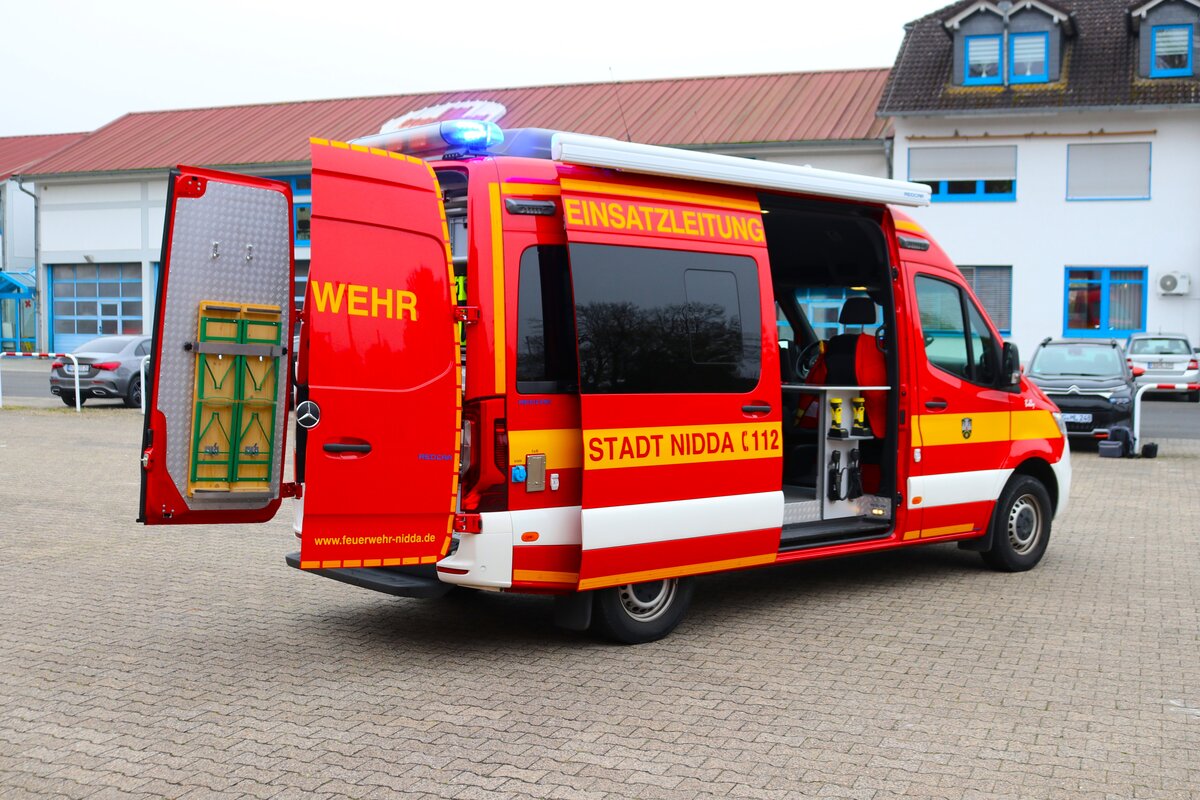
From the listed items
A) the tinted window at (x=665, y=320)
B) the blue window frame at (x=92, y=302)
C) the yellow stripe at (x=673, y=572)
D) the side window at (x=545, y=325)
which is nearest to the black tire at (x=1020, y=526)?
the yellow stripe at (x=673, y=572)

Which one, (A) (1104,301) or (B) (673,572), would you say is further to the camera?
(A) (1104,301)

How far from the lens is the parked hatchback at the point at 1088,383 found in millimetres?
16922

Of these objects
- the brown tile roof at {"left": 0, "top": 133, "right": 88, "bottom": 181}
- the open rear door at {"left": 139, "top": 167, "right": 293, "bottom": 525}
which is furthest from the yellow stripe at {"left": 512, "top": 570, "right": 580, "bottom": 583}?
the brown tile roof at {"left": 0, "top": 133, "right": 88, "bottom": 181}

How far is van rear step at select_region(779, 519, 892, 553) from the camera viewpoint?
7.42 metres

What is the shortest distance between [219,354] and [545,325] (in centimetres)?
161

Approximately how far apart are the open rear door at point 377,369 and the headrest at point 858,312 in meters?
3.61

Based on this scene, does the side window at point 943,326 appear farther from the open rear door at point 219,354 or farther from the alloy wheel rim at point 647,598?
the open rear door at point 219,354

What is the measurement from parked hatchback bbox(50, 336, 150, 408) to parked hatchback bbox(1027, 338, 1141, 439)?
1600 cm

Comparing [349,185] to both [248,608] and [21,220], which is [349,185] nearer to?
[248,608]

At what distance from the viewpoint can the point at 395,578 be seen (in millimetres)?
6121

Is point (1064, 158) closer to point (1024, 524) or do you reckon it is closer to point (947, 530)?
point (1024, 524)

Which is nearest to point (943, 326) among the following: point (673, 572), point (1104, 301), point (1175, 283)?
point (673, 572)

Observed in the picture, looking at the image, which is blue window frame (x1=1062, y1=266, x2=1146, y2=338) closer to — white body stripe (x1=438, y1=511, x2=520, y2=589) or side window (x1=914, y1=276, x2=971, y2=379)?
side window (x1=914, y1=276, x2=971, y2=379)

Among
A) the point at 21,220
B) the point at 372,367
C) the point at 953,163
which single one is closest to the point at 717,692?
the point at 372,367
